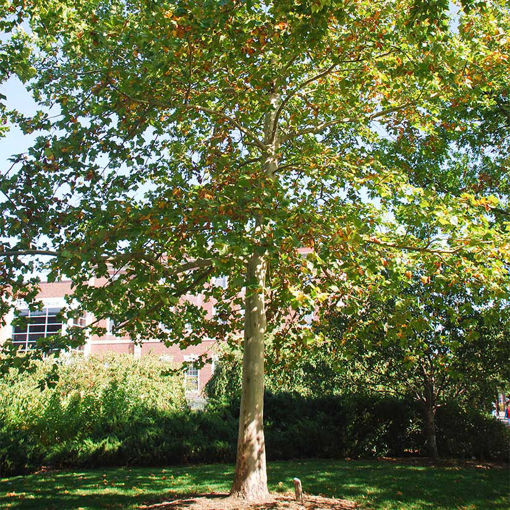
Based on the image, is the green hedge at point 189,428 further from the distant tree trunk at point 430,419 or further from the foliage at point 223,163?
the foliage at point 223,163

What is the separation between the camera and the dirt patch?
23.9ft

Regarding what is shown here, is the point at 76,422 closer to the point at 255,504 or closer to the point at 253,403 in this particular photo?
the point at 253,403

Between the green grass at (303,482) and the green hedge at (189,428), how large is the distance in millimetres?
839

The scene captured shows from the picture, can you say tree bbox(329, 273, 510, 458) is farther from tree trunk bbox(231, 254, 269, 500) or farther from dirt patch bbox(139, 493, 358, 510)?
dirt patch bbox(139, 493, 358, 510)

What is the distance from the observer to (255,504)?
7.37 meters

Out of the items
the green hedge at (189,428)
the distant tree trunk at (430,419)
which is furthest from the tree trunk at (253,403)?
the distant tree trunk at (430,419)

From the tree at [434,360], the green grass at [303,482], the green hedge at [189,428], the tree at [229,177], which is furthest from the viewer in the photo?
the tree at [434,360]

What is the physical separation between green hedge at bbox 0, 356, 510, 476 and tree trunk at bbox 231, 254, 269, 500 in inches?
241

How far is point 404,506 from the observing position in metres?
7.90

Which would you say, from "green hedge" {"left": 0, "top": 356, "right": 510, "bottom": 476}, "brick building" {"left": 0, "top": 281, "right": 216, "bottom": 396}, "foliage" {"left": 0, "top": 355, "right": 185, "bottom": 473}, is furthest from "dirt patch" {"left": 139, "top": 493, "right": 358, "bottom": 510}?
"brick building" {"left": 0, "top": 281, "right": 216, "bottom": 396}

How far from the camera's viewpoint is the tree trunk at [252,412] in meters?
7.71

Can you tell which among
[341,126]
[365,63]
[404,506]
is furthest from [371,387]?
[365,63]

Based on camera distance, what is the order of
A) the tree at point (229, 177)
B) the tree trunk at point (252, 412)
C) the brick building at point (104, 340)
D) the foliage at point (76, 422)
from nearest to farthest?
1. the tree at point (229, 177)
2. the tree trunk at point (252, 412)
3. the foliage at point (76, 422)
4. the brick building at point (104, 340)

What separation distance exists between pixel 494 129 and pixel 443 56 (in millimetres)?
8780
